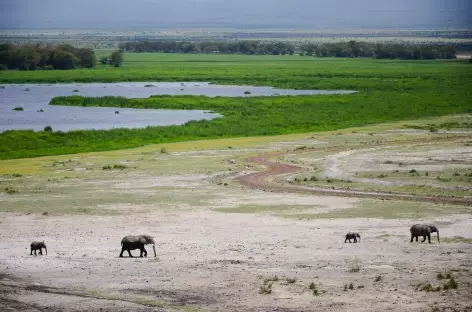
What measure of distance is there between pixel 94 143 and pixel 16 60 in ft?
307

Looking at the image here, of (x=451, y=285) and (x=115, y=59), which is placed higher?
(x=451, y=285)

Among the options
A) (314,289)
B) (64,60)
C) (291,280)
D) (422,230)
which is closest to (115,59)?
(64,60)

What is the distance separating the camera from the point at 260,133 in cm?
7231

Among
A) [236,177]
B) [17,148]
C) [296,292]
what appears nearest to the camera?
[296,292]

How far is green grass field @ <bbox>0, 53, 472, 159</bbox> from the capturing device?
65.2 metres

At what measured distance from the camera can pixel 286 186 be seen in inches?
1794

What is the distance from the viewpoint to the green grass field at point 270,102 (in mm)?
65250

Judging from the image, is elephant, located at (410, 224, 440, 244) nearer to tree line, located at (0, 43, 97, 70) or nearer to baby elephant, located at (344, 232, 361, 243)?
baby elephant, located at (344, 232, 361, 243)

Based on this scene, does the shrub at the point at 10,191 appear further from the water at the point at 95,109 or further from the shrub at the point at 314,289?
the water at the point at 95,109

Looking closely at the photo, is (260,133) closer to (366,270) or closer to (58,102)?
(58,102)

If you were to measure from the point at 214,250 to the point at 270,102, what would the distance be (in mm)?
64464

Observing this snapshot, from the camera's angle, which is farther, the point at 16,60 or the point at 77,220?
the point at 16,60

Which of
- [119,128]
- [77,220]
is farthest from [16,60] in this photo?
[77,220]

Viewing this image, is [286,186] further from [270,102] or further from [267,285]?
[270,102]
